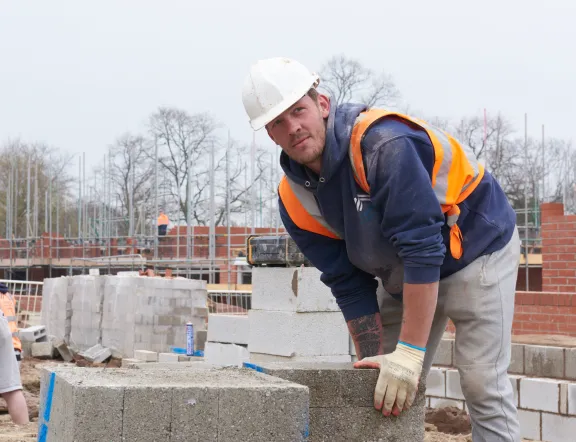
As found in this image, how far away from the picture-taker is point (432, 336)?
3523mm

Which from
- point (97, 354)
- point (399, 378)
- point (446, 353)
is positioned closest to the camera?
point (399, 378)

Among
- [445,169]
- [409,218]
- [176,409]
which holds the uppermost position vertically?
[445,169]

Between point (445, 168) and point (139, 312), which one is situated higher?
point (445, 168)

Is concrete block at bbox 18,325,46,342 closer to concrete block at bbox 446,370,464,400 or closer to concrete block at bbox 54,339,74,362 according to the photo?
concrete block at bbox 54,339,74,362

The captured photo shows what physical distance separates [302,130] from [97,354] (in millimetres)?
10011

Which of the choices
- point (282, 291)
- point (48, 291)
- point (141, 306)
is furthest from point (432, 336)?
point (48, 291)

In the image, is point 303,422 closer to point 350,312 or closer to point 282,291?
point 350,312

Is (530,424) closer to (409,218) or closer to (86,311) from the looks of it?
(409,218)

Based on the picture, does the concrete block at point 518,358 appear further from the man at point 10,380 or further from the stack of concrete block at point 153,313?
the stack of concrete block at point 153,313

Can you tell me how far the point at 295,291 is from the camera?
7.16 m

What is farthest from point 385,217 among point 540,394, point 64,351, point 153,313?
point 64,351

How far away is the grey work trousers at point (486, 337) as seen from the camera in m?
3.18

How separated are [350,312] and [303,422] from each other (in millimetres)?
849

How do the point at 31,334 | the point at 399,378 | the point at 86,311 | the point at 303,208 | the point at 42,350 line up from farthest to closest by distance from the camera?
the point at 86,311 < the point at 31,334 < the point at 42,350 < the point at 303,208 < the point at 399,378
